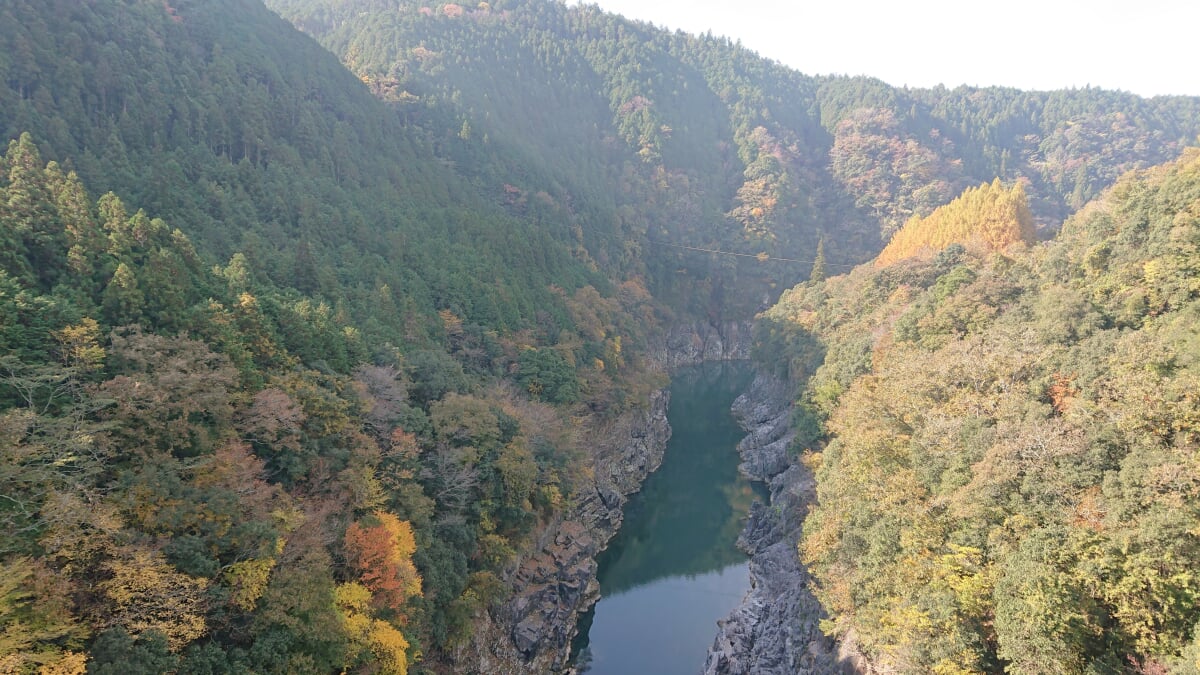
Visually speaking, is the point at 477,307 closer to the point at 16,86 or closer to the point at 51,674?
the point at 16,86

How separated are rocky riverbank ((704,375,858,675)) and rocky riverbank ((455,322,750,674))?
7185 millimetres

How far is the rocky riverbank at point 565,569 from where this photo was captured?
85.4ft

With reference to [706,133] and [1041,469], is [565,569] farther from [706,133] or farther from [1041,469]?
[706,133]

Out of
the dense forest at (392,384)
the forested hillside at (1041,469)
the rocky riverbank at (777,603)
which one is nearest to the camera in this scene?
the dense forest at (392,384)

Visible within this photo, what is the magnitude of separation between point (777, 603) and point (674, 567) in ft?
30.6

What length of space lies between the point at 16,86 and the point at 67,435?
3225 cm

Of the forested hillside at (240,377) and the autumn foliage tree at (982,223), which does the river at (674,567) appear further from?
the autumn foliage tree at (982,223)

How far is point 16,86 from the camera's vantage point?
34.3 metres

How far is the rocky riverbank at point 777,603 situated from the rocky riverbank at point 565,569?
283 inches

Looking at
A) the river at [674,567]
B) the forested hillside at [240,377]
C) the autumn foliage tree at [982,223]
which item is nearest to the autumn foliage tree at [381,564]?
the forested hillside at [240,377]

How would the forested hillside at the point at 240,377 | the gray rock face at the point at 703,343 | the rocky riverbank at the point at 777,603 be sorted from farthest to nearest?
the gray rock face at the point at 703,343 < the rocky riverbank at the point at 777,603 < the forested hillside at the point at 240,377

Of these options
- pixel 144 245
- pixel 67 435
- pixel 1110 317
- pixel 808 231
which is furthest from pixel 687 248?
pixel 67 435

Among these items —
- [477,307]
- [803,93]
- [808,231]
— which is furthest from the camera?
[803,93]

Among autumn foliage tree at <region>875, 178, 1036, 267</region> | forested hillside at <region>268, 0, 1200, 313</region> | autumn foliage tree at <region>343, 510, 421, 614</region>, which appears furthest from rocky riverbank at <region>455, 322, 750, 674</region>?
forested hillside at <region>268, 0, 1200, 313</region>
